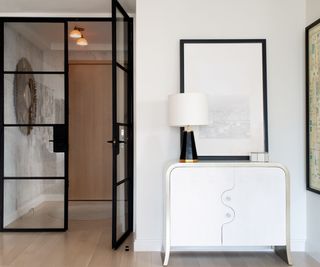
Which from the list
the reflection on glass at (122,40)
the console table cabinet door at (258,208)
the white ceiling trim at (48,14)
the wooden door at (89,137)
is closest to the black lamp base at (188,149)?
the console table cabinet door at (258,208)

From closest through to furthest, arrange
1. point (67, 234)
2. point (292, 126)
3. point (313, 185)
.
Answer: point (313, 185)
point (292, 126)
point (67, 234)

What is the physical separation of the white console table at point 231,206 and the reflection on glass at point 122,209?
79cm

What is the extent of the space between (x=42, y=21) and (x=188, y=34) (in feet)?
5.68

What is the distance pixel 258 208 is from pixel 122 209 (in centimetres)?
140

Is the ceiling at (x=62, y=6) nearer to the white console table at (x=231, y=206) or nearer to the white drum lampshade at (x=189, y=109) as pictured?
the white drum lampshade at (x=189, y=109)

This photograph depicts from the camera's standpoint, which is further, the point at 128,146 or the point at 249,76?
the point at 128,146

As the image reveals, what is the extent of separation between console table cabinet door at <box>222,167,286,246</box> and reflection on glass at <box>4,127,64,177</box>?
2.03 metres

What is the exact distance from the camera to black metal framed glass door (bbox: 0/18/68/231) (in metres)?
3.77

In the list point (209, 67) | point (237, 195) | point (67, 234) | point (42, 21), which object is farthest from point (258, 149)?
point (42, 21)

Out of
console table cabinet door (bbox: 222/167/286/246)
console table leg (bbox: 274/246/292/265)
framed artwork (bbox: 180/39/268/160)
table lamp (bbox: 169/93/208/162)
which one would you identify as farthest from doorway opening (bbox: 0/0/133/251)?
console table leg (bbox: 274/246/292/265)

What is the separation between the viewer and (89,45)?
5250 mm

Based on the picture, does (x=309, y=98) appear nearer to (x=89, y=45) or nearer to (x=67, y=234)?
(x=67, y=234)

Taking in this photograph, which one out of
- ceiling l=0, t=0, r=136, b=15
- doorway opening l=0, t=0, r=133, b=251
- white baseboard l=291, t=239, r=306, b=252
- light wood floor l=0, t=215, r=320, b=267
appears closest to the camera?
light wood floor l=0, t=215, r=320, b=267

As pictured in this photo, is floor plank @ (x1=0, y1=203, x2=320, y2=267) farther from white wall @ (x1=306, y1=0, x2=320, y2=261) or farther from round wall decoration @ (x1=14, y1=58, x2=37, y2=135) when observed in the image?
round wall decoration @ (x1=14, y1=58, x2=37, y2=135)
